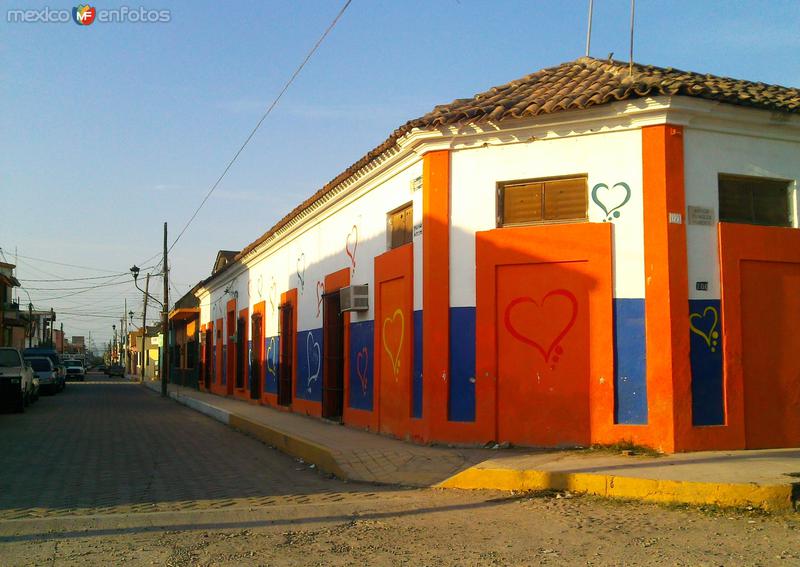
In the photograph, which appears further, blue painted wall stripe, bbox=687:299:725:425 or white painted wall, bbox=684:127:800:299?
white painted wall, bbox=684:127:800:299

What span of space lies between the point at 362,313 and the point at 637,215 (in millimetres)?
5816

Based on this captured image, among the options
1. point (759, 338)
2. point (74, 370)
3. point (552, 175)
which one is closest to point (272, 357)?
point (552, 175)

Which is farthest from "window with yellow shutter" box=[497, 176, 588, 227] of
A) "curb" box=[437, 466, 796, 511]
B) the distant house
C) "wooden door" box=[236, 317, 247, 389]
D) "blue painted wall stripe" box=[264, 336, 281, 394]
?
the distant house

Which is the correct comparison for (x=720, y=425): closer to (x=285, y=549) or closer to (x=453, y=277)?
(x=453, y=277)

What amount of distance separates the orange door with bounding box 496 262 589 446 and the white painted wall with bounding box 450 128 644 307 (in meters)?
0.58

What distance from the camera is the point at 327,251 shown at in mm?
16531

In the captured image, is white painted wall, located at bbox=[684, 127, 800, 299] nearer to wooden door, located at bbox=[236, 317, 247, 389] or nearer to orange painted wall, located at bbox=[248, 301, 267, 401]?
orange painted wall, located at bbox=[248, 301, 267, 401]

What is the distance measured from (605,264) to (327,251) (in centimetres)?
821

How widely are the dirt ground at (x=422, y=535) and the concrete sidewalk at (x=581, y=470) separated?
0.21m

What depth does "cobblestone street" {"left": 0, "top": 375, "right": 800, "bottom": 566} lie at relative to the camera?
5758mm

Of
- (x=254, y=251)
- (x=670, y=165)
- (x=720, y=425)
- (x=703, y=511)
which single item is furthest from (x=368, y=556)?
(x=254, y=251)

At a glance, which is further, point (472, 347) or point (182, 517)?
point (472, 347)

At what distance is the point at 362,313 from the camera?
1368cm

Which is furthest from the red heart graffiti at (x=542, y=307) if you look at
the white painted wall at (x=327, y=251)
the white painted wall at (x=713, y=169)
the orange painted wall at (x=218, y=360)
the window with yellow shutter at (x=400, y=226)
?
the orange painted wall at (x=218, y=360)
